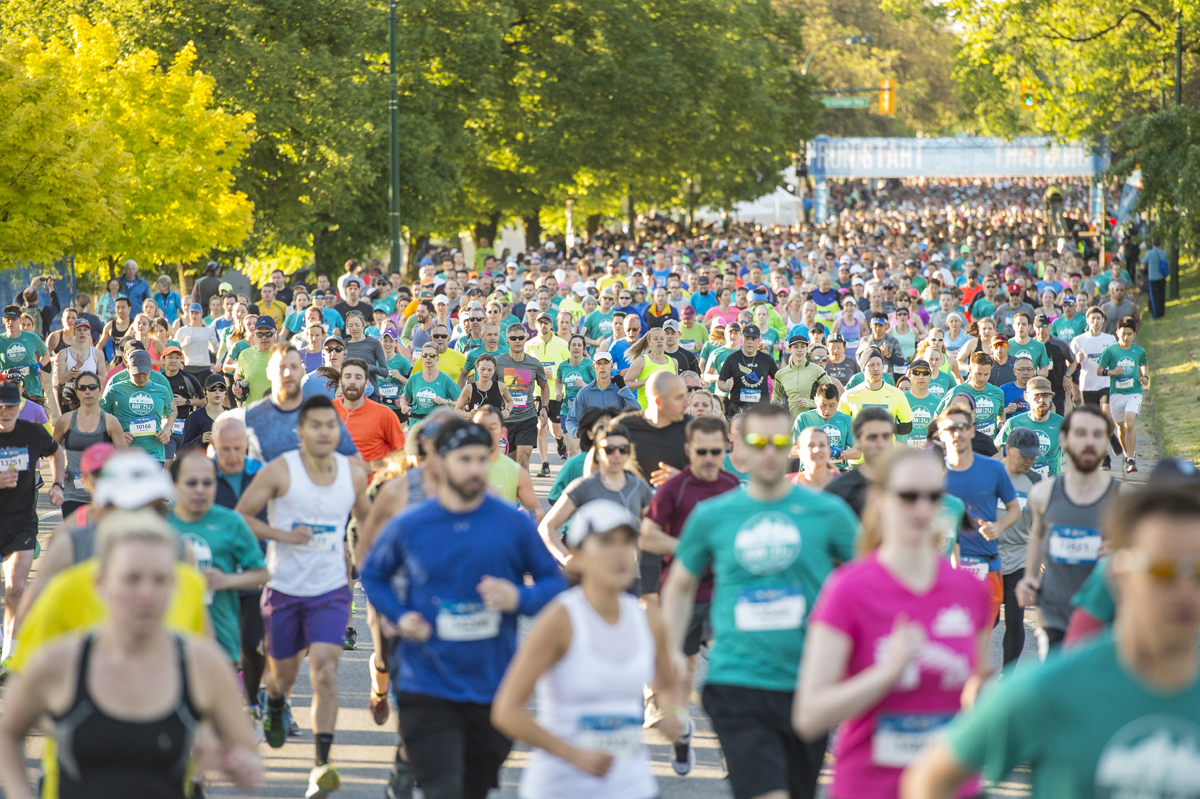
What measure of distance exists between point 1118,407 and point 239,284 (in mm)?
17181

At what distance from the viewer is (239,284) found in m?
28.5

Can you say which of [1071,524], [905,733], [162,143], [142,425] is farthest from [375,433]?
[162,143]

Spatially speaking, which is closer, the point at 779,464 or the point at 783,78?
the point at 779,464

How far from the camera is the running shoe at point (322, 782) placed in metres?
6.63

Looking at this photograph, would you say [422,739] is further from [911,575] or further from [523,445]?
[523,445]

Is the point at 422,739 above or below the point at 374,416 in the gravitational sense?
below

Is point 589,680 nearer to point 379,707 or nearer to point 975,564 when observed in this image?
point 379,707

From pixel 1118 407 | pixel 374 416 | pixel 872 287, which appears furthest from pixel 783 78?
pixel 374 416

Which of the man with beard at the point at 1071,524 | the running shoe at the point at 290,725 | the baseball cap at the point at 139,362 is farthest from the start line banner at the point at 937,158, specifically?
the man with beard at the point at 1071,524

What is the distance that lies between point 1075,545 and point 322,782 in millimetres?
3236

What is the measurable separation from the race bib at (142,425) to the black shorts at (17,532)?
228 cm

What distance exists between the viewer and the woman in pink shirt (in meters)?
3.96

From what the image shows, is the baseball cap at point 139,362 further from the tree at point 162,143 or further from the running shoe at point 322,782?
the tree at point 162,143

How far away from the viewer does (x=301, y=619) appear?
23.5 ft
